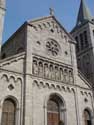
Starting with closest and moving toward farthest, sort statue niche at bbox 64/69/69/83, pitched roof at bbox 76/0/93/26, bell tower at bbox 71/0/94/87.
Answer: statue niche at bbox 64/69/69/83 → bell tower at bbox 71/0/94/87 → pitched roof at bbox 76/0/93/26

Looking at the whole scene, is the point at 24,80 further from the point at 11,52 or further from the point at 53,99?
the point at 11,52

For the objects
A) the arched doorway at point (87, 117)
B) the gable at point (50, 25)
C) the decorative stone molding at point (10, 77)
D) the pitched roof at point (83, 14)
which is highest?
the pitched roof at point (83, 14)

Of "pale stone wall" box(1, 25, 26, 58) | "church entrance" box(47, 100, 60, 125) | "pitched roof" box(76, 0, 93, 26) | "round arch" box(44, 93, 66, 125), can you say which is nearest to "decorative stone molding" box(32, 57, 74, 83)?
"round arch" box(44, 93, 66, 125)

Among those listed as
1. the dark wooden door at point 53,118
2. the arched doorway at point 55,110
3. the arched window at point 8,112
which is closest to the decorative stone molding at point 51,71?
the arched doorway at point 55,110

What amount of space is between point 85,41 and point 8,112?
56.8 ft

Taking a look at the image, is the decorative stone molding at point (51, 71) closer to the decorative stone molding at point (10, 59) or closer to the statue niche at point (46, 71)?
the statue niche at point (46, 71)

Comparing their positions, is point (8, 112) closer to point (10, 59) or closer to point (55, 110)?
point (10, 59)

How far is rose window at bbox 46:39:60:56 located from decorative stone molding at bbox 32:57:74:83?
1.44 metres

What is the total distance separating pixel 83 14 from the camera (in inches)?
1368

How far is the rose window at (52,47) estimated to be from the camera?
2318cm

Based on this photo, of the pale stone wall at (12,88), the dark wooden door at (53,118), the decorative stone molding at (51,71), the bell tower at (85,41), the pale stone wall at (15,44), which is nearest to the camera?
the pale stone wall at (12,88)

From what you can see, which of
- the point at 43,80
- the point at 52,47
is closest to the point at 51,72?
the point at 43,80

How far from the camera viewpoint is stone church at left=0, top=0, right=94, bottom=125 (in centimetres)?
1817

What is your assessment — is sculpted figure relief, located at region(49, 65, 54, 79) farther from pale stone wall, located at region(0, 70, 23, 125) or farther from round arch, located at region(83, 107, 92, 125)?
round arch, located at region(83, 107, 92, 125)
